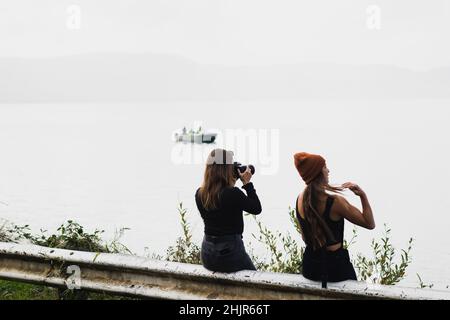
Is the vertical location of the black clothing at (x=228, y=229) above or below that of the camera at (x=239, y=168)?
below

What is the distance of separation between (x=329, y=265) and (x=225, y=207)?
101 cm

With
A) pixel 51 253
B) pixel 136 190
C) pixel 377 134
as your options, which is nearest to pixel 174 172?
pixel 136 190

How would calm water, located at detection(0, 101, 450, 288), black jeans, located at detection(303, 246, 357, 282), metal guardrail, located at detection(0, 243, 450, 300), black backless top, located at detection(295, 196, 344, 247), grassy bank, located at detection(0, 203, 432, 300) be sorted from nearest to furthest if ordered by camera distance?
metal guardrail, located at detection(0, 243, 450, 300)
black jeans, located at detection(303, 246, 357, 282)
black backless top, located at detection(295, 196, 344, 247)
grassy bank, located at detection(0, 203, 432, 300)
calm water, located at detection(0, 101, 450, 288)

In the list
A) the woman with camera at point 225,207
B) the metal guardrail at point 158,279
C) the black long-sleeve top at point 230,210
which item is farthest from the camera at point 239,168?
the metal guardrail at point 158,279

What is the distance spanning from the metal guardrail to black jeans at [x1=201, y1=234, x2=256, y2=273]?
0.54 meters

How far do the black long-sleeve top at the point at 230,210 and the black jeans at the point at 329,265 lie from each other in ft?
2.03

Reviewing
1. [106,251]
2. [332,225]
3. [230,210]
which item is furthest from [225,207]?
[106,251]

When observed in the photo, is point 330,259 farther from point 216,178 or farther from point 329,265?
point 216,178

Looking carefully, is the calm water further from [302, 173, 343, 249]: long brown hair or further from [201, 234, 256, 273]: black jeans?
[201, 234, 256, 273]: black jeans

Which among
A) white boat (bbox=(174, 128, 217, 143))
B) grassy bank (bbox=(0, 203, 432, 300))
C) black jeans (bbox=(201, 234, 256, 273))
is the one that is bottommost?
grassy bank (bbox=(0, 203, 432, 300))

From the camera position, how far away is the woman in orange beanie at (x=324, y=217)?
430cm

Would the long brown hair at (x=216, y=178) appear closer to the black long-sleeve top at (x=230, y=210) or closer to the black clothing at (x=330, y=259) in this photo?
the black long-sleeve top at (x=230, y=210)

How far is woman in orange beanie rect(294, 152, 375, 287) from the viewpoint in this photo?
4305 millimetres

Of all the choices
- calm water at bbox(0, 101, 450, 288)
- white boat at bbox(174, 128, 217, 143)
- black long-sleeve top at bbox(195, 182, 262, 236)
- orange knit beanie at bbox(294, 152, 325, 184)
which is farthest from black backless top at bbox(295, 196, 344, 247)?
white boat at bbox(174, 128, 217, 143)
